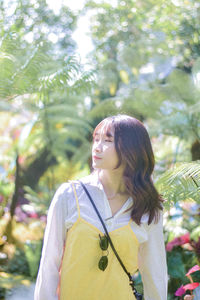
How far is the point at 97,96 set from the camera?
6.39m

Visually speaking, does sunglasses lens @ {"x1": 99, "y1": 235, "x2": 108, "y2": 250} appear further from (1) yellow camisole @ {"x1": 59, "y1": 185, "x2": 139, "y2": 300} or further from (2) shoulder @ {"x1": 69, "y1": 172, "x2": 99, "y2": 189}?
(2) shoulder @ {"x1": 69, "y1": 172, "x2": 99, "y2": 189}

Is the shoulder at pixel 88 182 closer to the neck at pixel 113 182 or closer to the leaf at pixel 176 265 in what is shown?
the neck at pixel 113 182

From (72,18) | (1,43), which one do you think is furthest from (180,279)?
(72,18)

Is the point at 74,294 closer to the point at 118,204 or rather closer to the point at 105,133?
the point at 118,204

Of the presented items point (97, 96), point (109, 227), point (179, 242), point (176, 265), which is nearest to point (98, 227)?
point (109, 227)

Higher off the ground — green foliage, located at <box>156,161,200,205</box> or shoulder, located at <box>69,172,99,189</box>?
shoulder, located at <box>69,172,99,189</box>

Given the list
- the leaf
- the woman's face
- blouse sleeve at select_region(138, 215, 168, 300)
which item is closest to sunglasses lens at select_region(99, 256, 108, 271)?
blouse sleeve at select_region(138, 215, 168, 300)

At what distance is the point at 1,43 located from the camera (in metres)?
2.66

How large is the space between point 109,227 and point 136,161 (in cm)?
29

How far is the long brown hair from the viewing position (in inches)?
55.2

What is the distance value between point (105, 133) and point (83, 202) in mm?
285

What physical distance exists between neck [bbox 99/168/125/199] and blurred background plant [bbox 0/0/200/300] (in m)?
0.63

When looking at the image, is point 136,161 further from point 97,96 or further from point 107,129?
point 97,96

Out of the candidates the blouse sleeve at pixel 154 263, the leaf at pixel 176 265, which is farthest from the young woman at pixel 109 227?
the leaf at pixel 176 265
